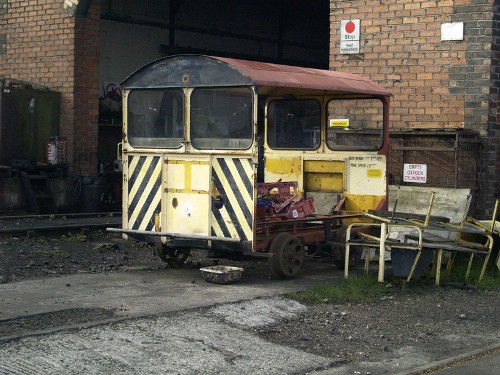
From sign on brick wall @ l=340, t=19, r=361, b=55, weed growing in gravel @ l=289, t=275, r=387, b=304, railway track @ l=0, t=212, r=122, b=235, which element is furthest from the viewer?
sign on brick wall @ l=340, t=19, r=361, b=55

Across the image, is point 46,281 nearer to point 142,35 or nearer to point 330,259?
point 330,259

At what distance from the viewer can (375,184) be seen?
11.7 m

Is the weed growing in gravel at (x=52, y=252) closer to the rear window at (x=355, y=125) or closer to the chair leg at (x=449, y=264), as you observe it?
the rear window at (x=355, y=125)

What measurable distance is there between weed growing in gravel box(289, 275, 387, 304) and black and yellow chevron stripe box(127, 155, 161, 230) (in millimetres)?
2246

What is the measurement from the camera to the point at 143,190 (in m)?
10.8

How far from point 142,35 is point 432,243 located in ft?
43.3

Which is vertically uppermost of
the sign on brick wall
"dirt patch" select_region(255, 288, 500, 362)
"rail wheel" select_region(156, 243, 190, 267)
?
the sign on brick wall

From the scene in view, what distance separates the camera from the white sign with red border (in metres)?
13.2

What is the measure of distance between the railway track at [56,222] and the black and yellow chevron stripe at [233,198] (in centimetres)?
452

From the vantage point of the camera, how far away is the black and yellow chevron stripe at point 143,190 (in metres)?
10.7

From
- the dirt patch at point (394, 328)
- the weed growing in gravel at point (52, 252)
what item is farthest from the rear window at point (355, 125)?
the weed growing in gravel at point (52, 252)

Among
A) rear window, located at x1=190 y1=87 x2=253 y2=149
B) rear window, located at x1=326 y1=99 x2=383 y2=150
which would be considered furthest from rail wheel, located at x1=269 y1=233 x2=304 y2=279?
rear window, located at x1=326 y1=99 x2=383 y2=150

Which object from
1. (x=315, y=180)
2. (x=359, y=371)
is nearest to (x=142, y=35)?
(x=315, y=180)

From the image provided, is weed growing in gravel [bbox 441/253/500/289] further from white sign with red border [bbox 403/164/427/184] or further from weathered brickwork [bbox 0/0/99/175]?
weathered brickwork [bbox 0/0/99/175]
